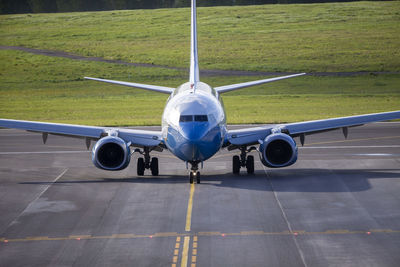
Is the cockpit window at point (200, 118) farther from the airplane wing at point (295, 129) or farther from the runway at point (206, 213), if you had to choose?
the airplane wing at point (295, 129)

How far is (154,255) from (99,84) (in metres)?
75.2

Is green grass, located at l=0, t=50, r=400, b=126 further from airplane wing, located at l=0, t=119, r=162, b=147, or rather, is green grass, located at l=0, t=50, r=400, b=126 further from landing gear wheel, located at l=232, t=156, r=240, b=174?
landing gear wheel, located at l=232, t=156, r=240, b=174

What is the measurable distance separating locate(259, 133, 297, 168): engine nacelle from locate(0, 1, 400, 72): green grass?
6480cm

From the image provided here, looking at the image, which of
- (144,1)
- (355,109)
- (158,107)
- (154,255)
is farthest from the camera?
(144,1)

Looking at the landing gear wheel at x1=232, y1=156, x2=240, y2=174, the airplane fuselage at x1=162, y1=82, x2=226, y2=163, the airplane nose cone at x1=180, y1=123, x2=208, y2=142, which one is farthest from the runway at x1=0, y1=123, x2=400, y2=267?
the airplane nose cone at x1=180, y1=123, x2=208, y2=142

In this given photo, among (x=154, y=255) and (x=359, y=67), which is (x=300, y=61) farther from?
(x=154, y=255)

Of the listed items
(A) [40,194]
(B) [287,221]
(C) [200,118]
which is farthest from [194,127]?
(A) [40,194]

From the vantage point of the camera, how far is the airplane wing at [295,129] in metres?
32.7

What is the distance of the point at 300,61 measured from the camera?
99562 mm

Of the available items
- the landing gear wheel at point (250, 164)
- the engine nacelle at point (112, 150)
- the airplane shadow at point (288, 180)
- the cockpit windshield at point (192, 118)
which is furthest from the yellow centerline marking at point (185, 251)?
the landing gear wheel at point (250, 164)

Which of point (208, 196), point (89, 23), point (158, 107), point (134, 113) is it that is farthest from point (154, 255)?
point (89, 23)

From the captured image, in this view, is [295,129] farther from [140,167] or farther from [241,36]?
[241,36]

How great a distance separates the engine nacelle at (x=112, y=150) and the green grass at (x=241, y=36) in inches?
2606

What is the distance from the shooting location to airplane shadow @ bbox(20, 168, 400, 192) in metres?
29.8
